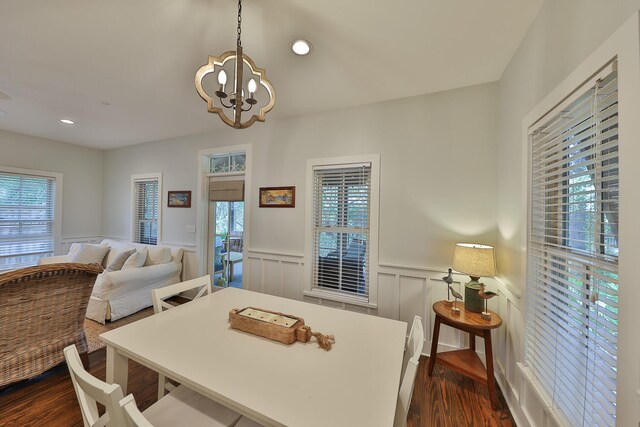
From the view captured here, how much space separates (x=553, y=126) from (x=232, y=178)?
3.34m

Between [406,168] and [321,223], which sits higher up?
[406,168]

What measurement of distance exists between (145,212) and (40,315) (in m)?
2.78

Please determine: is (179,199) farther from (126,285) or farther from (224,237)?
(126,285)

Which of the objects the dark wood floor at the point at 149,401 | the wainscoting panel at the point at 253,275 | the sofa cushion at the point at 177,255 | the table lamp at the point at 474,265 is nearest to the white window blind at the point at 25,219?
the sofa cushion at the point at 177,255

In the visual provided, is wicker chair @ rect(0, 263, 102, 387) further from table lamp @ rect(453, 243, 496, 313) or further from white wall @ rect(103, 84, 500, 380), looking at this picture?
table lamp @ rect(453, 243, 496, 313)

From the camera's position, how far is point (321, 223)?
9.30ft

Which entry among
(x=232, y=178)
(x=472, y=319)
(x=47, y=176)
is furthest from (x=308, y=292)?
(x=47, y=176)

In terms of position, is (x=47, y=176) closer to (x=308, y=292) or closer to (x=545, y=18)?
(x=308, y=292)

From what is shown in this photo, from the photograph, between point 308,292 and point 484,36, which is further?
point 308,292

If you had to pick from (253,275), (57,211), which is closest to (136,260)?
(253,275)

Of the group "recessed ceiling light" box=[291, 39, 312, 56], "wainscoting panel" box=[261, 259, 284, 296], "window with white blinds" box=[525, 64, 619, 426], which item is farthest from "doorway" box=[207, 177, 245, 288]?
"window with white blinds" box=[525, 64, 619, 426]

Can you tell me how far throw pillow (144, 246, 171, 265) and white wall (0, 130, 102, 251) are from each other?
2.14m

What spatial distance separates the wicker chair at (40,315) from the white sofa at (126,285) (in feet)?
2.92

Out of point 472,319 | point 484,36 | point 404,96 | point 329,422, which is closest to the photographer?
point 329,422
